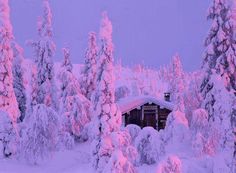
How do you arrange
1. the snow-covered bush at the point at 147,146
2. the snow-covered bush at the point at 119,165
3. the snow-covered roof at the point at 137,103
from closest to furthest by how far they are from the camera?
the snow-covered bush at the point at 119,165 → the snow-covered bush at the point at 147,146 → the snow-covered roof at the point at 137,103

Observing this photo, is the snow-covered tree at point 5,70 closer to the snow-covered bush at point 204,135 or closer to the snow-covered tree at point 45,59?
the snow-covered tree at point 45,59

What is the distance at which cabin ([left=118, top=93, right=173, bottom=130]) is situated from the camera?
5144 centimetres

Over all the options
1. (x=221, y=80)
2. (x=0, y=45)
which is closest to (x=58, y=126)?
(x=0, y=45)

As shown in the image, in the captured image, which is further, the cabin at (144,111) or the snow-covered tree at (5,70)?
the cabin at (144,111)

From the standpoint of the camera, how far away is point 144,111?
52375 mm

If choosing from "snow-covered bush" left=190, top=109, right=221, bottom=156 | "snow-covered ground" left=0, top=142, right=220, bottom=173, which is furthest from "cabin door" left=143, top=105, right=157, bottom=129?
"snow-covered bush" left=190, top=109, right=221, bottom=156

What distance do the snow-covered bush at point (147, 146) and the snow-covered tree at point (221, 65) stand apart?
475 centimetres

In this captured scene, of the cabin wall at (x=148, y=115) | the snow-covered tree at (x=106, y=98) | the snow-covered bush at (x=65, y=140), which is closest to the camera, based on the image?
the snow-covered tree at (x=106, y=98)

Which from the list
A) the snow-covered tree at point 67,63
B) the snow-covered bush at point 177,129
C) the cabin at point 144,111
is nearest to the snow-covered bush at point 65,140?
the cabin at point 144,111

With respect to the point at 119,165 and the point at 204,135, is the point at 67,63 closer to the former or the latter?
the point at 204,135

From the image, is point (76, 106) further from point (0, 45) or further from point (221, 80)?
point (221, 80)

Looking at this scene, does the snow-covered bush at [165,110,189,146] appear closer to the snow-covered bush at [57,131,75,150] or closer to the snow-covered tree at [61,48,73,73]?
the snow-covered bush at [57,131,75,150]

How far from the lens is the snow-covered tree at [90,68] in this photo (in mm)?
53594

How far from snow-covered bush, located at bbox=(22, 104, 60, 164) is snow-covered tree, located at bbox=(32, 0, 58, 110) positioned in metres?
11.9
